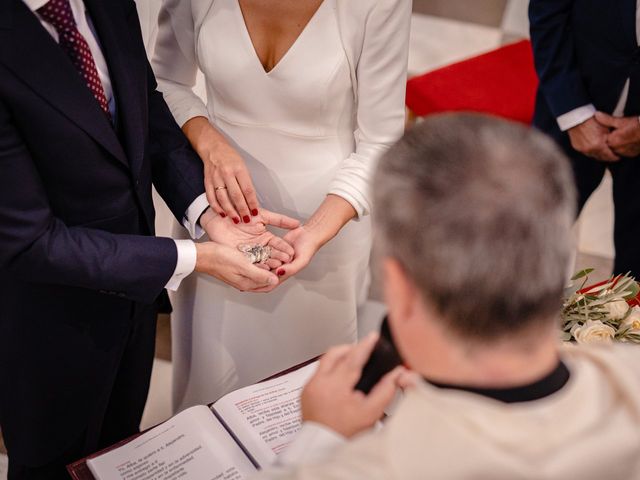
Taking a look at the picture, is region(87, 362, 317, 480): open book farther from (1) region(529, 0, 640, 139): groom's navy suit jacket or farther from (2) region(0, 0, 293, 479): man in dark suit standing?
(1) region(529, 0, 640, 139): groom's navy suit jacket

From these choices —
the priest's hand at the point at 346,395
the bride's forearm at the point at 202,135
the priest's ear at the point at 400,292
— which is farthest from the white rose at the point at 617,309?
the bride's forearm at the point at 202,135

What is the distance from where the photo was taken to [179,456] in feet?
5.15

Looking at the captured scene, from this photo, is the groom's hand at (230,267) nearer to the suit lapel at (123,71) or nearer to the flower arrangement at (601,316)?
the suit lapel at (123,71)

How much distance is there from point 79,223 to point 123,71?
0.34m

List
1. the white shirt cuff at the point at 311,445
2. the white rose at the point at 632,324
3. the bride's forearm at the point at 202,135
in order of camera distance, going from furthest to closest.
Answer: the bride's forearm at the point at 202,135
the white rose at the point at 632,324
the white shirt cuff at the point at 311,445

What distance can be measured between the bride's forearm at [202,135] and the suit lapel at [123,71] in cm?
32

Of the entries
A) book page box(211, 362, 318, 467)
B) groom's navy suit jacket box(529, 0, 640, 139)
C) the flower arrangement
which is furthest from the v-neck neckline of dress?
groom's navy suit jacket box(529, 0, 640, 139)

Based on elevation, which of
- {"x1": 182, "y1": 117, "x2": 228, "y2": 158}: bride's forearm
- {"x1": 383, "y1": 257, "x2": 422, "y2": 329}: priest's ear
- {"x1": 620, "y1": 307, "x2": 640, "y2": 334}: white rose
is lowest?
{"x1": 620, "y1": 307, "x2": 640, "y2": 334}: white rose

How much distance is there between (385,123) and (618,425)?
1254 millimetres

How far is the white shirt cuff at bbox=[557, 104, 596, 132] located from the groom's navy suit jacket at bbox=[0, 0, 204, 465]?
131 centimetres

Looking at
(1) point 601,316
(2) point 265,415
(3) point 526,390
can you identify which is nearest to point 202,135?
(2) point 265,415

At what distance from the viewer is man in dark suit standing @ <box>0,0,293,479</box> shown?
57.5 inches

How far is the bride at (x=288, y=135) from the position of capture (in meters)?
1.94

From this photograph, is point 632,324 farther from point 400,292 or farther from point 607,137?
point 607,137
